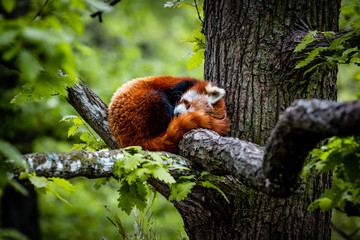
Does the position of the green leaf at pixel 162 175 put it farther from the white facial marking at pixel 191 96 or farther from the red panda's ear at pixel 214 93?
the white facial marking at pixel 191 96

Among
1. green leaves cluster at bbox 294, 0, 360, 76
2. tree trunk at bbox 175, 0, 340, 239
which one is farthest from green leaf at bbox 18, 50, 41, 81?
green leaves cluster at bbox 294, 0, 360, 76

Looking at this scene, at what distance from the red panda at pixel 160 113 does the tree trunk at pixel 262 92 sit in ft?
0.70

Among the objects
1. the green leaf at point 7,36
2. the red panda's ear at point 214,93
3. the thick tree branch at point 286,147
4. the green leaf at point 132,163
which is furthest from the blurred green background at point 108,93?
the green leaf at point 7,36

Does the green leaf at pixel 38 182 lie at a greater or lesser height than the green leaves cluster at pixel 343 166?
lesser

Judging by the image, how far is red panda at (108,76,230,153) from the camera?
231 centimetres

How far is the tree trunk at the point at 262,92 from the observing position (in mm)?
2041

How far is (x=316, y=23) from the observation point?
2189mm

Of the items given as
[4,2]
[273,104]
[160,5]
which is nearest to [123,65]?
[160,5]

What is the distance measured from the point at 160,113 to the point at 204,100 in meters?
Result: 0.44

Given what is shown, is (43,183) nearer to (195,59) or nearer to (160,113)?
(160,113)

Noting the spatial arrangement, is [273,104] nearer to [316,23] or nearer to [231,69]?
[231,69]

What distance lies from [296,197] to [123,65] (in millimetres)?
4584

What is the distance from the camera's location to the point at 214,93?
8.22ft

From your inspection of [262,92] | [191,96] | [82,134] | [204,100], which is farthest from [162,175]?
[191,96]
